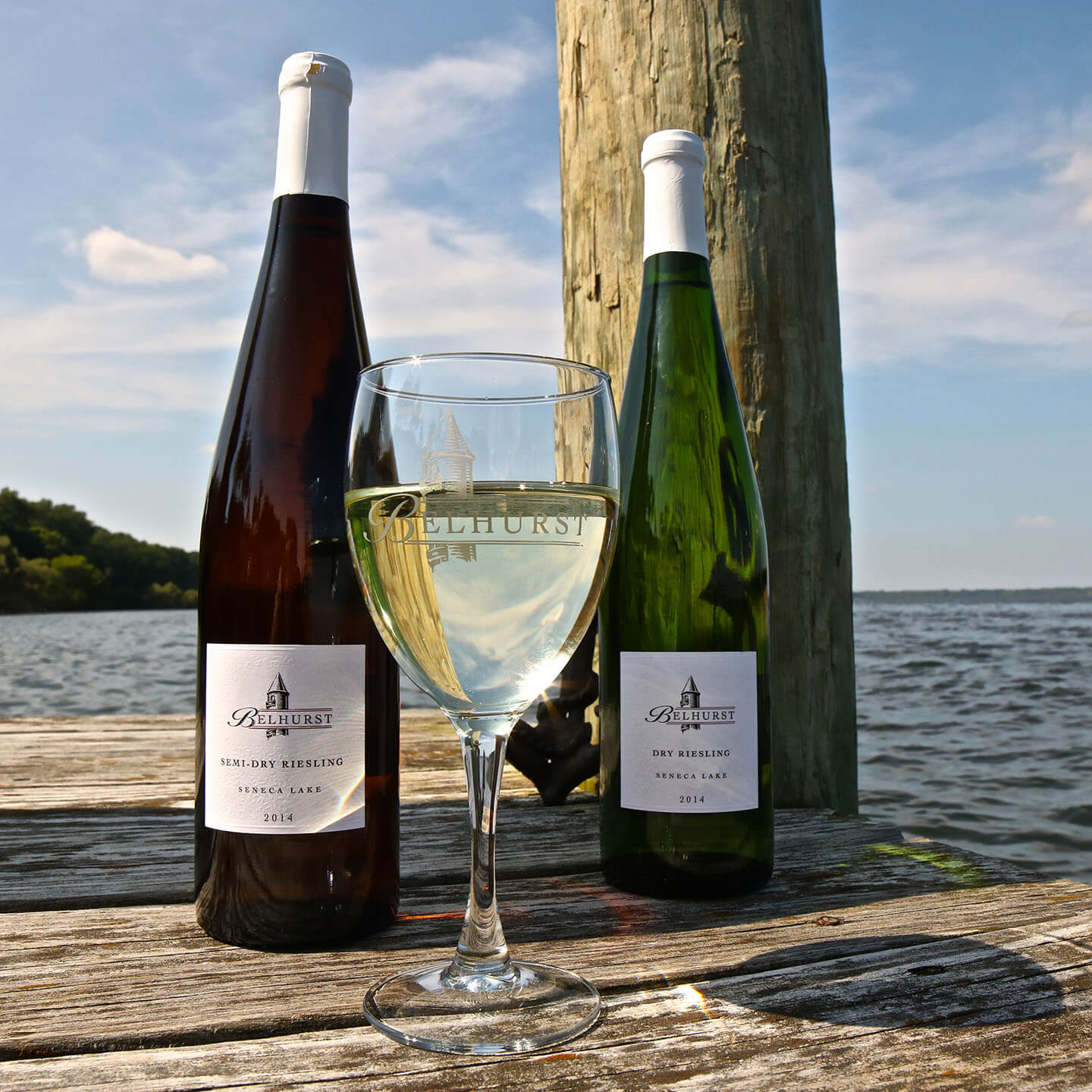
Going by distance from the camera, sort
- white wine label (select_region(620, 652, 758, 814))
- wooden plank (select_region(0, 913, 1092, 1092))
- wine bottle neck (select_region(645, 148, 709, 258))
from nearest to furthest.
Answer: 1. wooden plank (select_region(0, 913, 1092, 1092))
2. white wine label (select_region(620, 652, 758, 814))
3. wine bottle neck (select_region(645, 148, 709, 258))

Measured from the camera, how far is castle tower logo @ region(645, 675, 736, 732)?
1.44 metres

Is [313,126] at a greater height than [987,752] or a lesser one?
greater

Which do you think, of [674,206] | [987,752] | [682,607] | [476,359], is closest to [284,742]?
[476,359]

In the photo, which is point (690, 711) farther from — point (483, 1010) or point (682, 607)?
point (483, 1010)

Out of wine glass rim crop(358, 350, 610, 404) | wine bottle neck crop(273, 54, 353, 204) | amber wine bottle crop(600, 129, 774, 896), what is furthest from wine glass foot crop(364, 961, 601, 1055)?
wine bottle neck crop(273, 54, 353, 204)

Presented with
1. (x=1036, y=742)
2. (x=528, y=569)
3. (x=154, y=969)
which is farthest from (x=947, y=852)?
(x=1036, y=742)

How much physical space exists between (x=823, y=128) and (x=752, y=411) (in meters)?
0.74

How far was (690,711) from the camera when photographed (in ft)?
4.74

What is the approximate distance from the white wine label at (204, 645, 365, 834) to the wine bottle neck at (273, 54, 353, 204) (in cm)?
69

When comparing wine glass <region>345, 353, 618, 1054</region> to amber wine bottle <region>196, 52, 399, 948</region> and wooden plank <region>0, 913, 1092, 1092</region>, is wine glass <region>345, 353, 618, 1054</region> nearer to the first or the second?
wooden plank <region>0, 913, 1092, 1092</region>

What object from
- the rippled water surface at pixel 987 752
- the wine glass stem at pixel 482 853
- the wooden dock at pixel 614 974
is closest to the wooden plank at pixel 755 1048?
the wooden dock at pixel 614 974

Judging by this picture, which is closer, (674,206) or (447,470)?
(447,470)

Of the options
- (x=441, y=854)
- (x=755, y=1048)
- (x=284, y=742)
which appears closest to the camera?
(x=755, y=1048)

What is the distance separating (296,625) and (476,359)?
1.62 ft
